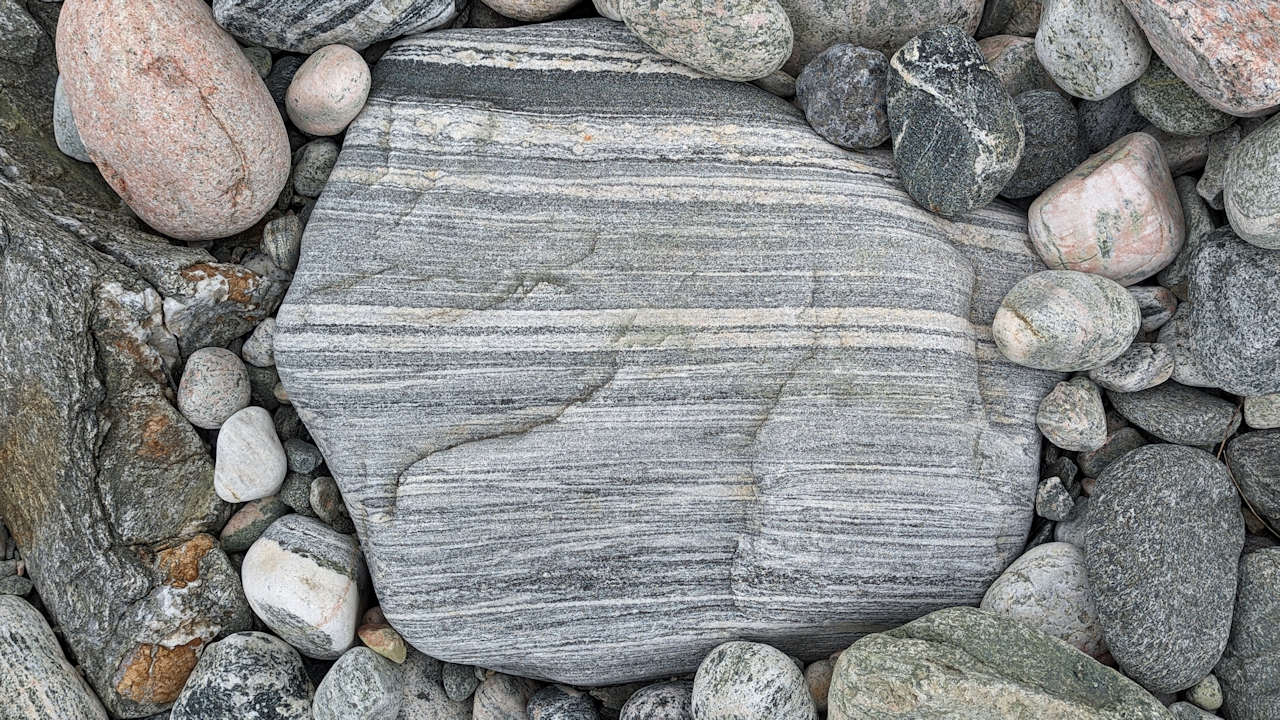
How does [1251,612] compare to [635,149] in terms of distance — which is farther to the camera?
[635,149]

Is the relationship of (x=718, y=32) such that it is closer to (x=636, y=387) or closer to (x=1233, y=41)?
(x=636, y=387)

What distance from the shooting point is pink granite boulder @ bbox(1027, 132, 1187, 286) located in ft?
9.46

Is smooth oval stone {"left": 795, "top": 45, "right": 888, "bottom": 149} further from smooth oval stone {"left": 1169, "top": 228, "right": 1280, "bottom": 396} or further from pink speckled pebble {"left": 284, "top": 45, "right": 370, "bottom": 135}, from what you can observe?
pink speckled pebble {"left": 284, "top": 45, "right": 370, "bottom": 135}

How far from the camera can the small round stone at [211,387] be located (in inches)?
119

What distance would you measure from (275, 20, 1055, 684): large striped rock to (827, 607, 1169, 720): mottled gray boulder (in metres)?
0.32

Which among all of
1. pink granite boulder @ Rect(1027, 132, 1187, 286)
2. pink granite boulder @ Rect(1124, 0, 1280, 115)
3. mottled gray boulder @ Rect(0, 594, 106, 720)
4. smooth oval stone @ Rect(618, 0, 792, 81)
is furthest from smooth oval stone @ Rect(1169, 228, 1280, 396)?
mottled gray boulder @ Rect(0, 594, 106, 720)

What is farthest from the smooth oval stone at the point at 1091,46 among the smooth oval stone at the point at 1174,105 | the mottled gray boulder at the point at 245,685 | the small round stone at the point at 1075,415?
the mottled gray boulder at the point at 245,685

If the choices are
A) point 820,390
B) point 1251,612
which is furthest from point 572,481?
point 1251,612

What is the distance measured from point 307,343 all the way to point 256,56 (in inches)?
43.5

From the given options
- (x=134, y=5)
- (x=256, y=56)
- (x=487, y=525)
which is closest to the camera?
(x=134, y=5)

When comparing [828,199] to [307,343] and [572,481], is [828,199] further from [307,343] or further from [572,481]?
[307,343]

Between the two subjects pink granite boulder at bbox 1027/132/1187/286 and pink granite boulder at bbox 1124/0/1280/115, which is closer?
pink granite boulder at bbox 1124/0/1280/115

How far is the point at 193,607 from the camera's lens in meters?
3.01

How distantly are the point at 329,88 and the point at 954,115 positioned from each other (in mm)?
2096
